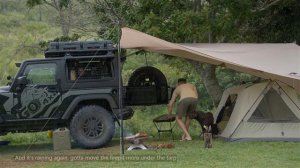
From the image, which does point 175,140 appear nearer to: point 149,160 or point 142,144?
point 142,144

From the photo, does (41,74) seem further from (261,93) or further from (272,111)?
(272,111)

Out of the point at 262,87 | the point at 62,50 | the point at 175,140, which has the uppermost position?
the point at 62,50

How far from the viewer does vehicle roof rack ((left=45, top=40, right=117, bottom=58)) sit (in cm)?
990

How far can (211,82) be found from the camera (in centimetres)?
1373

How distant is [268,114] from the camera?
34.9ft

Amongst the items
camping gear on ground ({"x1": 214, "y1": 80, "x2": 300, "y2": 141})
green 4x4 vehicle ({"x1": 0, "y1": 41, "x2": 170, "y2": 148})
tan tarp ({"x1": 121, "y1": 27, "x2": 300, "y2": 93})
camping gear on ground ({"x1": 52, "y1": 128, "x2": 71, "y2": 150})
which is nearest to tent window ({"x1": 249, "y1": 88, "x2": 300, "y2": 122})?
camping gear on ground ({"x1": 214, "y1": 80, "x2": 300, "y2": 141})

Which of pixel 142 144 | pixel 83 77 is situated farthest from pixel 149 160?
pixel 83 77

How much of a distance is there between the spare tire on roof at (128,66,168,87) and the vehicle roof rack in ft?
4.45

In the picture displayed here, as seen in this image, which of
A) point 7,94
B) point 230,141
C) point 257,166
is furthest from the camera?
point 230,141

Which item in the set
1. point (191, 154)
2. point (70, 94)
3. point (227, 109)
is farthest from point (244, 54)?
→ point (70, 94)

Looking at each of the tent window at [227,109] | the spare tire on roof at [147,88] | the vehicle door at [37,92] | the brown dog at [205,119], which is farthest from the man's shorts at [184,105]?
the vehicle door at [37,92]

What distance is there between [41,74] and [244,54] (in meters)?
3.99

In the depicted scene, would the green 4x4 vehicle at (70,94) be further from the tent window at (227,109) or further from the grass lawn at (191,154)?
the tent window at (227,109)

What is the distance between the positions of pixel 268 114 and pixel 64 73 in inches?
159
